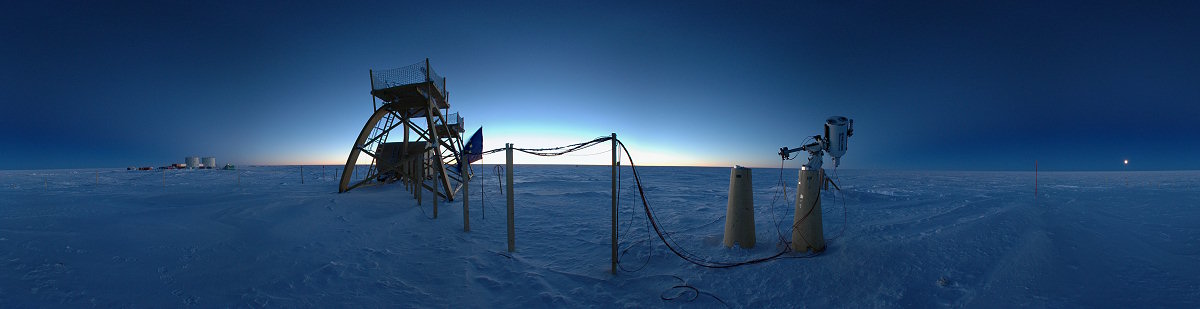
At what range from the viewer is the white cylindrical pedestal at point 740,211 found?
7172 mm

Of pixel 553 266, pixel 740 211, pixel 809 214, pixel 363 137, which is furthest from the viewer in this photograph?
pixel 363 137

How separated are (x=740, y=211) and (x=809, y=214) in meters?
1.22

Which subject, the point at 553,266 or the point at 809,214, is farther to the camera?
the point at 553,266

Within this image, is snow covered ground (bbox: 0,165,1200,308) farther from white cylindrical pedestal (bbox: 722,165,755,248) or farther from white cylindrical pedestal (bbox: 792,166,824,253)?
white cylindrical pedestal (bbox: 792,166,824,253)

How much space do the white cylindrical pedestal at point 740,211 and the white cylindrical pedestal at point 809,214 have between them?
858 mm

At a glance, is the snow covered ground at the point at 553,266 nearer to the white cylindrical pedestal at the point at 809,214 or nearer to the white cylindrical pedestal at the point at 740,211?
the white cylindrical pedestal at the point at 740,211

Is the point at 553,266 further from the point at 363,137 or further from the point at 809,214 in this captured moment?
the point at 363,137

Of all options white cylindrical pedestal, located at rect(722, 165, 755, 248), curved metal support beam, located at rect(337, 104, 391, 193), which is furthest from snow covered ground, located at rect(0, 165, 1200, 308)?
curved metal support beam, located at rect(337, 104, 391, 193)

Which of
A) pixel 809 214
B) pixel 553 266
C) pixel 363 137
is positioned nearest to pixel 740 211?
pixel 809 214

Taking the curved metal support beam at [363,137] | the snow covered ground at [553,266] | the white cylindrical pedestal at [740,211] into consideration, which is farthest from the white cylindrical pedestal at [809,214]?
the curved metal support beam at [363,137]

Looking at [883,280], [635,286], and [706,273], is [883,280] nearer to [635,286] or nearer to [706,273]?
[706,273]

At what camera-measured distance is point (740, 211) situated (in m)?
7.40

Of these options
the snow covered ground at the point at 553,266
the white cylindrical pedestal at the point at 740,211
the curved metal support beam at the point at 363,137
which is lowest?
the snow covered ground at the point at 553,266

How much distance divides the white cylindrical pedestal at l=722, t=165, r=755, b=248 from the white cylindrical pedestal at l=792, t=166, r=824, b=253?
0.86m
